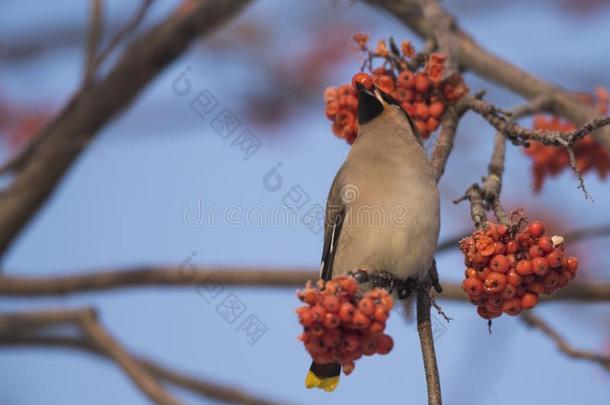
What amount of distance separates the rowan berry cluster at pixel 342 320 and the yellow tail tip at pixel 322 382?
0.79 meters

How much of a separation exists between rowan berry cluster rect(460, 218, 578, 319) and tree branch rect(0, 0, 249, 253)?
2.41 meters

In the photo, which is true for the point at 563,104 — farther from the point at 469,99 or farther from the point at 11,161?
the point at 11,161

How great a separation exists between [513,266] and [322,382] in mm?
999

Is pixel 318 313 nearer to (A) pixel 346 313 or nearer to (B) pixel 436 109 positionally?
(A) pixel 346 313

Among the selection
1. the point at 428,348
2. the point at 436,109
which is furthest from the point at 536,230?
the point at 436,109

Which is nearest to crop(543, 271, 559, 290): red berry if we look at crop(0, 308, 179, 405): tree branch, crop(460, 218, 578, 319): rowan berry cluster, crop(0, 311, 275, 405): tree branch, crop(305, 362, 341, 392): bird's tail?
crop(460, 218, 578, 319): rowan berry cluster

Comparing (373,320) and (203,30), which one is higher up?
(203,30)

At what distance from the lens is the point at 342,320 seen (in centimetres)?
232

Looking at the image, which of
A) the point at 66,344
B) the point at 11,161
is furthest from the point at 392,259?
the point at 66,344

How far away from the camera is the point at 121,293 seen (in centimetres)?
468

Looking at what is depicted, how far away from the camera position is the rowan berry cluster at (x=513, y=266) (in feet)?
8.11

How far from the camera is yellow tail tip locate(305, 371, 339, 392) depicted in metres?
3.21

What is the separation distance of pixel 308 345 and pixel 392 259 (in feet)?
3.22

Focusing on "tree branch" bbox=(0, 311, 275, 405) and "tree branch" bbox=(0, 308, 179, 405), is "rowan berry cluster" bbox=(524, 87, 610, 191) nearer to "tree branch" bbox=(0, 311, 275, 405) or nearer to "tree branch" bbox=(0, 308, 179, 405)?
"tree branch" bbox=(0, 311, 275, 405)
